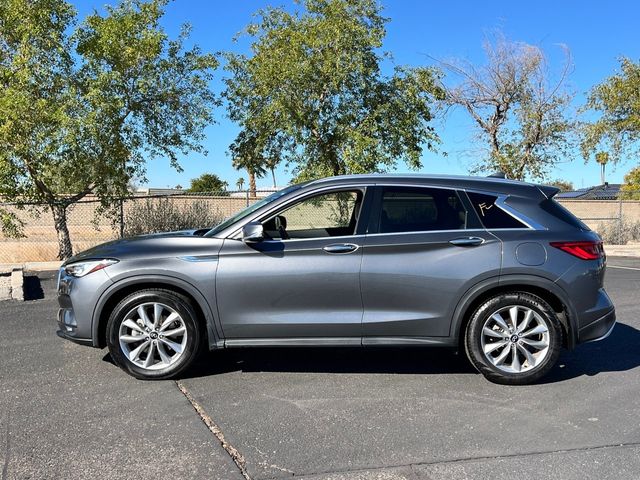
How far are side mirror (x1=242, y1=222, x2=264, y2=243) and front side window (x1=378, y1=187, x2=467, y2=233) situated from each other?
40.6 inches

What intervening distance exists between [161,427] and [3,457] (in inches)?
37.8

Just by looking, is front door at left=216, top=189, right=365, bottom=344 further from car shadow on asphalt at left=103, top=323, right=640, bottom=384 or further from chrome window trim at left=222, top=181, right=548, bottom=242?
car shadow on asphalt at left=103, top=323, right=640, bottom=384

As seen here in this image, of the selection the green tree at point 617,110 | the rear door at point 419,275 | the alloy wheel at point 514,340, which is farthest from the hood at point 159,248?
the green tree at point 617,110

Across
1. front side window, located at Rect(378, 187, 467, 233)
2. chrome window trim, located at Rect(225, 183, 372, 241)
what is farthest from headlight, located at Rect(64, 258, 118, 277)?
front side window, located at Rect(378, 187, 467, 233)

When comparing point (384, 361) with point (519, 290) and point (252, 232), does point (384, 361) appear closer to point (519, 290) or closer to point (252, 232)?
point (519, 290)

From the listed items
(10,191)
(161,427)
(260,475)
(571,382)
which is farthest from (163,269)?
(10,191)

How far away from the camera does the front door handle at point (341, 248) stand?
4793mm

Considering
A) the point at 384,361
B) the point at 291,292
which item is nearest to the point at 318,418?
the point at 291,292

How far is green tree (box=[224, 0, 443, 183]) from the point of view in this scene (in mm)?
15188

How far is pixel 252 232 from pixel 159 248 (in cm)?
87

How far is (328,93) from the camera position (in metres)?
15.8

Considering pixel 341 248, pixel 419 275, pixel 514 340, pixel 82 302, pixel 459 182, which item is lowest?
pixel 514 340

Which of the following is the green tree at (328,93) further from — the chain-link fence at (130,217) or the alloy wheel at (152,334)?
the alloy wheel at (152,334)

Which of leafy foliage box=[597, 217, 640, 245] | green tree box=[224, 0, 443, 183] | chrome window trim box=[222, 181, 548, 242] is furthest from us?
leafy foliage box=[597, 217, 640, 245]
